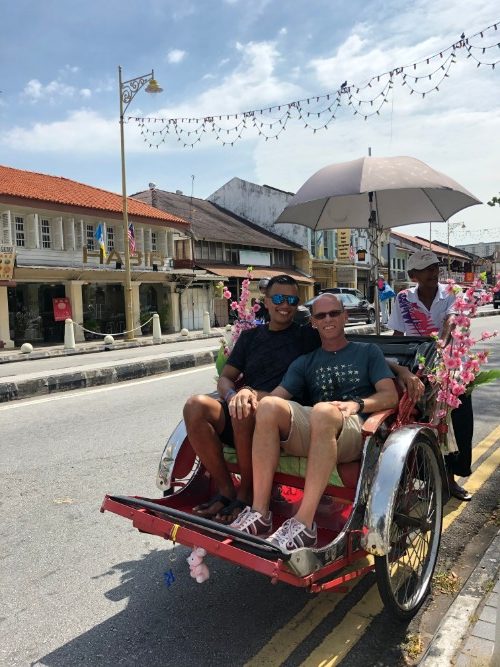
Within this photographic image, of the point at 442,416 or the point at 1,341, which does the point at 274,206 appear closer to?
the point at 1,341

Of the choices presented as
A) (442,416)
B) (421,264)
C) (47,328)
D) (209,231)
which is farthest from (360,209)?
(209,231)

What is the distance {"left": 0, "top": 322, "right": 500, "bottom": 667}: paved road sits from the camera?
2621 millimetres

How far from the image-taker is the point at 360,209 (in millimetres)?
5512

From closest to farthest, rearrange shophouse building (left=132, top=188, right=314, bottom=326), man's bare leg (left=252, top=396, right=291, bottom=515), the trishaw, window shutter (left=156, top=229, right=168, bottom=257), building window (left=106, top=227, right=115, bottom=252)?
the trishaw → man's bare leg (left=252, top=396, right=291, bottom=515) → building window (left=106, top=227, right=115, bottom=252) → window shutter (left=156, top=229, right=168, bottom=257) → shophouse building (left=132, top=188, right=314, bottom=326)

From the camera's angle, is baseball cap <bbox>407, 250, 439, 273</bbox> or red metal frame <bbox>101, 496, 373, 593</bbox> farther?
baseball cap <bbox>407, 250, 439, 273</bbox>

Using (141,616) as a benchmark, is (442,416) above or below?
above

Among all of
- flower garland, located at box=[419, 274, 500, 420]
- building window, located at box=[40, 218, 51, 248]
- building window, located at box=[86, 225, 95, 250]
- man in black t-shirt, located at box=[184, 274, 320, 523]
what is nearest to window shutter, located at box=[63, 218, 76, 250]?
building window, located at box=[40, 218, 51, 248]

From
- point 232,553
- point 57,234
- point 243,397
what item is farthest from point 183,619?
A: point 57,234

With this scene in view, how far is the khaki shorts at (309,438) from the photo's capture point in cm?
290

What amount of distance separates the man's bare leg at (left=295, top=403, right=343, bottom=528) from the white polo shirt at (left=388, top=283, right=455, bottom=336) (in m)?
1.82

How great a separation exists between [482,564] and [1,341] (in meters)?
20.1

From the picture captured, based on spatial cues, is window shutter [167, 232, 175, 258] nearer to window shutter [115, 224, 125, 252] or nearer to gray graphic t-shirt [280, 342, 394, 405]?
window shutter [115, 224, 125, 252]

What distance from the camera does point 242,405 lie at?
9.90 feet

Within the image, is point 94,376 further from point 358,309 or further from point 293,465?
point 358,309
